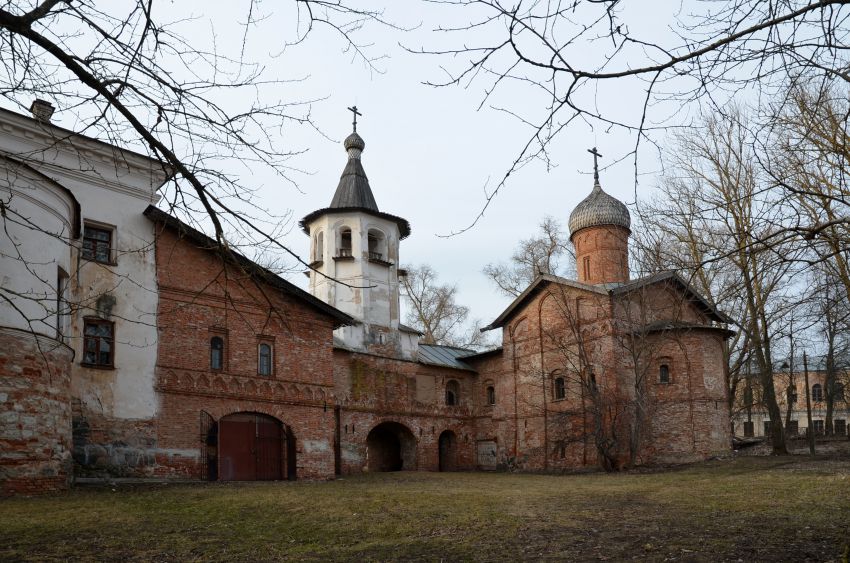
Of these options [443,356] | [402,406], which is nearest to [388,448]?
[402,406]

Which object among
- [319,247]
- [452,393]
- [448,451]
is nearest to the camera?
[319,247]

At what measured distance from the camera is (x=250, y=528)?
938 centimetres

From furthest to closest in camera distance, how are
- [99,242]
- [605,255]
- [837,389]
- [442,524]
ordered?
[837,389] < [605,255] < [99,242] < [442,524]

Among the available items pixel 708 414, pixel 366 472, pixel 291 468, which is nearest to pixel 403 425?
pixel 366 472

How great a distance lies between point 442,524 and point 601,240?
21.7 meters

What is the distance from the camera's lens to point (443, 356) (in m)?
30.7

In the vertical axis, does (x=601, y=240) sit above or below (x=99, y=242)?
above

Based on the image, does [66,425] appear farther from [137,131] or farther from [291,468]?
[137,131]

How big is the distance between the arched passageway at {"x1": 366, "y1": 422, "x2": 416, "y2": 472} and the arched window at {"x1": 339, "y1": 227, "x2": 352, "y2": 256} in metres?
6.66

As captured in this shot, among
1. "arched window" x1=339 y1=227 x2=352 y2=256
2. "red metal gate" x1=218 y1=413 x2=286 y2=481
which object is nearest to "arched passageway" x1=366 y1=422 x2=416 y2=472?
"arched window" x1=339 y1=227 x2=352 y2=256

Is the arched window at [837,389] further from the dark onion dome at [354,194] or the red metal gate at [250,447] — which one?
the red metal gate at [250,447]

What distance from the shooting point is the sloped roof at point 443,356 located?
95.7 feet

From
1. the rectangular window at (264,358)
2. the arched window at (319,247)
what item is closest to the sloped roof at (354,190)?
the arched window at (319,247)

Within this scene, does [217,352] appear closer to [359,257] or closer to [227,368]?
[227,368]
